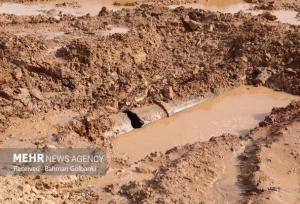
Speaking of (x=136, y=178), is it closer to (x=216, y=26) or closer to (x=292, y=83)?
(x=292, y=83)

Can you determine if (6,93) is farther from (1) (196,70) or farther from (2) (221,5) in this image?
(2) (221,5)

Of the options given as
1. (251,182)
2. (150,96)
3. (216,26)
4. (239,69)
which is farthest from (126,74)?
(251,182)

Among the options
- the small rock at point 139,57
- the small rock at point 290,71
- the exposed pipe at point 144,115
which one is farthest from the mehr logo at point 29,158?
the small rock at point 290,71

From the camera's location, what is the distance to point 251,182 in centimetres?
687

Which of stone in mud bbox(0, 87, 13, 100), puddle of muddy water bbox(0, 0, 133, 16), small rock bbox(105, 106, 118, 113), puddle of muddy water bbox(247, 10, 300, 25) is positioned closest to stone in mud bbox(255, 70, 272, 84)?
small rock bbox(105, 106, 118, 113)

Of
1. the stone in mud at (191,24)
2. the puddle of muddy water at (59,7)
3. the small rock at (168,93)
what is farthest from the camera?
the puddle of muddy water at (59,7)

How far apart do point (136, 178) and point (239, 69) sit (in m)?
3.94

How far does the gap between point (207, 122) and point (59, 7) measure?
6.29 metres

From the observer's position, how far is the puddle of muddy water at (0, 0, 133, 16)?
13.1m

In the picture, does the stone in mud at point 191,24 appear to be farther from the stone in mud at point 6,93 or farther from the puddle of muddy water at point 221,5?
the stone in mud at point 6,93

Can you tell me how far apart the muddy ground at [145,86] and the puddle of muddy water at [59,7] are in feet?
2.35

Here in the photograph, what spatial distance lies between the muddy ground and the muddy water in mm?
254

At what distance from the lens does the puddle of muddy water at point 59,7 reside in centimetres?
1307

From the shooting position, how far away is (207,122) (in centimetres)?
898
